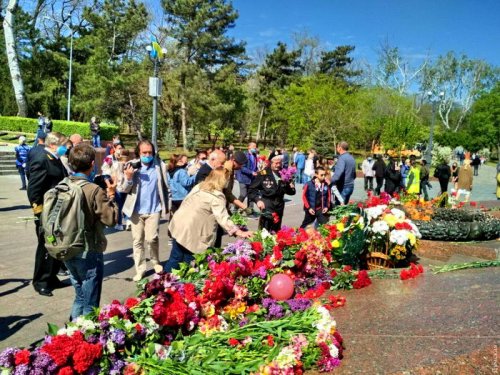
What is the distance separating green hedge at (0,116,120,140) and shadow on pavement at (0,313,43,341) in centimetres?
2802

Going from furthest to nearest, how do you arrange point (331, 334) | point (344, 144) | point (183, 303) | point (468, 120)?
point (468, 120) < point (344, 144) < point (183, 303) < point (331, 334)

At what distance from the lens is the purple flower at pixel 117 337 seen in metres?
2.57

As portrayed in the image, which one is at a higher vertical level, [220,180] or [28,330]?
[220,180]

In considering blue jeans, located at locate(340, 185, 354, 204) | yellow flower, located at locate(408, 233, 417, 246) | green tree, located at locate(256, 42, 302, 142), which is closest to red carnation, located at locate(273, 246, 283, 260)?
yellow flower, located at locate(408, 233, 417, 246)

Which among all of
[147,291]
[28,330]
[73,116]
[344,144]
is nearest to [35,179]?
[28,330]

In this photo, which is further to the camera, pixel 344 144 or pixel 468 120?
pixel 468 120

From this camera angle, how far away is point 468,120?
223 ft

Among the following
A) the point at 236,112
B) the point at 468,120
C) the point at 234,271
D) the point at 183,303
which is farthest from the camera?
the point at 468,120

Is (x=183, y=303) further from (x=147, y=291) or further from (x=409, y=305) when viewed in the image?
(x=409, y=305)

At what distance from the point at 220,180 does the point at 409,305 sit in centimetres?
208

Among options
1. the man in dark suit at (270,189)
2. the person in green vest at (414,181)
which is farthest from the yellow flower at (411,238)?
the person in green vest at (414,181)

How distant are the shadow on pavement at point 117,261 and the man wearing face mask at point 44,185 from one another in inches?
35.3

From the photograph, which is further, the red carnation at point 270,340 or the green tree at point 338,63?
the green tree at point 338,63

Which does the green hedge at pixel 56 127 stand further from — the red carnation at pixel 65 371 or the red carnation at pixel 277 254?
the red carnation at pixel 65 371
